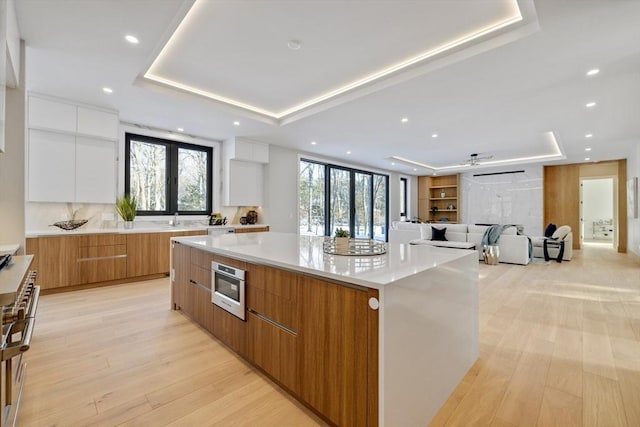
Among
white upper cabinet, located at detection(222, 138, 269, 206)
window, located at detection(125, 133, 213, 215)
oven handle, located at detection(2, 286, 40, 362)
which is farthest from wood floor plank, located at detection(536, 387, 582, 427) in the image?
window, located at detection(125, 133, 213, 215)

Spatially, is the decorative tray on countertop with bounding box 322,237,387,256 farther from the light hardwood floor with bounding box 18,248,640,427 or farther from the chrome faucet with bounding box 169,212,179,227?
the chrome faucet with bounding box 169,212,179,227

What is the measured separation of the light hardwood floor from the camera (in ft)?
5.09

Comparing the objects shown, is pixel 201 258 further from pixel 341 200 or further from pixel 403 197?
pixel 403 197

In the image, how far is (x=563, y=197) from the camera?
8.95 metres

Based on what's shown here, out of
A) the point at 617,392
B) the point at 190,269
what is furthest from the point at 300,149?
the point at 617,392

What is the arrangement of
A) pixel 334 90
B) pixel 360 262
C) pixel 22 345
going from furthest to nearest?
pixel 334 90
pixel 360 262
pixel 22 345

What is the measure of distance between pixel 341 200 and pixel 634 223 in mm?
6958

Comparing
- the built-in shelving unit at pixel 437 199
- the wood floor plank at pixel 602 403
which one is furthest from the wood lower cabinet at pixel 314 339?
the built-in shelving unit at pixel 437 199

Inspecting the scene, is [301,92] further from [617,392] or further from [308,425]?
[617,392]

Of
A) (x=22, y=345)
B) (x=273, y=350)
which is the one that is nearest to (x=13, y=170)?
(x=22, y=345)

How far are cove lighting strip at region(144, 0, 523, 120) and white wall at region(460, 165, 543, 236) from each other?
798 cm

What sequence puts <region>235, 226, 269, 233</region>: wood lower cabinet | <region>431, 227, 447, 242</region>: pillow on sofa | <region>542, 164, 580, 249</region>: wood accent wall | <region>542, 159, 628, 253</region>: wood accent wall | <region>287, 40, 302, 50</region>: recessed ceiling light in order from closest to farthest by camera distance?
1. <region>287, 40, 302, 50</region>: recessed ceiling light
2. <region>235, 226, 269, 233</region>: wood lower cabinet
3. <region>431, 227, 447, 242</region>: pillow on sofa
4. <region>542, 159, 628, 253</region>: wood accent wall
5. <region>542, 164, 580, 249</region>: wood accent wall

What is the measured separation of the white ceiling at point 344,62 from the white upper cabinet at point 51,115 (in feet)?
0.63

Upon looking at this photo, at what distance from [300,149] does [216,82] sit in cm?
330
